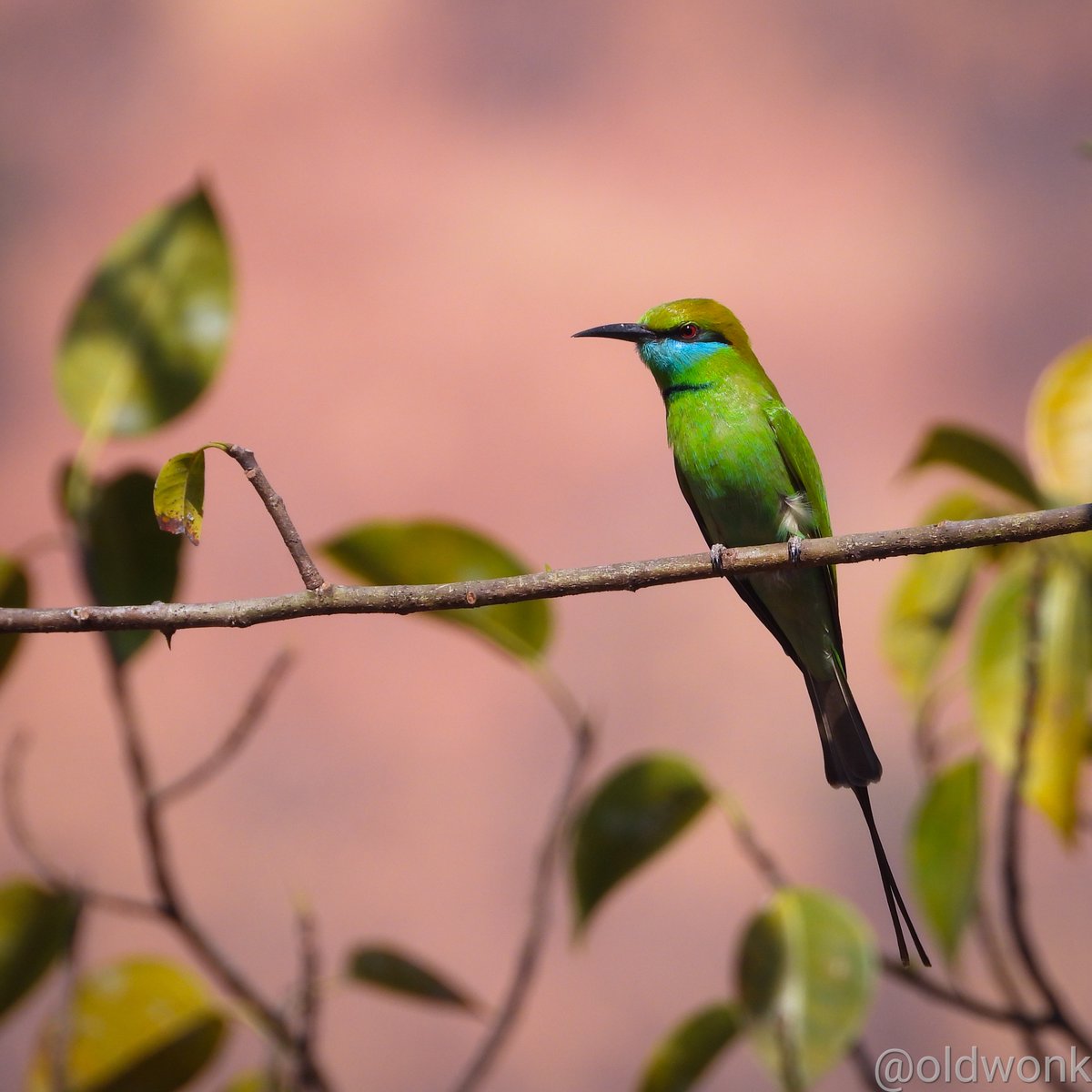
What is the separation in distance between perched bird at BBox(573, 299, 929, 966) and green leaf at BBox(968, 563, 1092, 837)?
6.8 inches

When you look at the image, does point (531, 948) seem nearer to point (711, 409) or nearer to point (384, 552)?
point (384, 552)

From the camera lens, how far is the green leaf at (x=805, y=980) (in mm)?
1142

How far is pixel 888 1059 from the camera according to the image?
1514 millimetres

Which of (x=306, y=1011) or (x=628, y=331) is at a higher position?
(x=628, y=331)

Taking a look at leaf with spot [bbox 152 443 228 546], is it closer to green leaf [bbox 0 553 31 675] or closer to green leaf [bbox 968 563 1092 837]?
green leaf [bbox 0 553 31 675]

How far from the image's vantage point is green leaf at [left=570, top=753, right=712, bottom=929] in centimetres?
126

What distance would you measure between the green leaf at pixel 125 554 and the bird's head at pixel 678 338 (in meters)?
0.62

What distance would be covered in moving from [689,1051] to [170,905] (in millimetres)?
583

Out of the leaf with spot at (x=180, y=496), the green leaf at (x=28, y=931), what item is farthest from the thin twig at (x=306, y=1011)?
the leaf with spot at (x=180, y=496)

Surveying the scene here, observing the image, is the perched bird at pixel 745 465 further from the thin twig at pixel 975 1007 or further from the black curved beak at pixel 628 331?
the thin twig at pixel 975 1007

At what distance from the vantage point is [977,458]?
3.94 ft

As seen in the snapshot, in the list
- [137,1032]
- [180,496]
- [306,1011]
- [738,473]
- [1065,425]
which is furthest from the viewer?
[738,473]

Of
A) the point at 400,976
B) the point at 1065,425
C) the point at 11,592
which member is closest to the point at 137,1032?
the point at 400,976

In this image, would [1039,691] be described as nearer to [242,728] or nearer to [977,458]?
[977,458]
